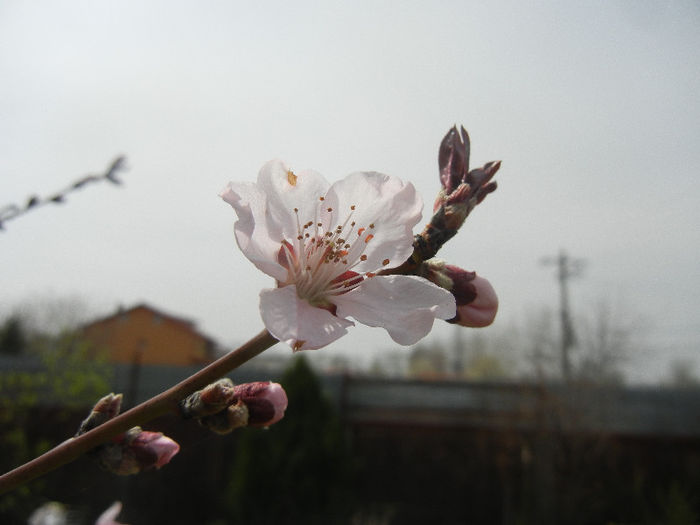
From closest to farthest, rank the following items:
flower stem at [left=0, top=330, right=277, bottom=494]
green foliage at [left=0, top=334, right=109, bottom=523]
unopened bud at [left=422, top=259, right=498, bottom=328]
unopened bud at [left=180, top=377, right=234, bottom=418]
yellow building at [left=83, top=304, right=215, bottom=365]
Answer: flower stem at [left=0, top=330, right=277, bottom=494]
unopened bud at [left=180, top=377, right=234, bottom=418]
unopened bud at [left=422, top=259, right=498, bottom=328]
green foliage at [left=0, top=334, right=109, bottom=523]
yellow building at [left=83, top=304, right=215, bottom=365]

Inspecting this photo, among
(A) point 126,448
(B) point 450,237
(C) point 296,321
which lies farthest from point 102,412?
(B) point 450,237

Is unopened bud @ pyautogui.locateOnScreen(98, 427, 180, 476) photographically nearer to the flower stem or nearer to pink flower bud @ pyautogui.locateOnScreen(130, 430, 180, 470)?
pink flower bud @ pyautogui.locateOnScreen(130, 430, 180, 470)

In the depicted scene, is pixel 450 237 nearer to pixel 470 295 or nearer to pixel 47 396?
pixel 470 295

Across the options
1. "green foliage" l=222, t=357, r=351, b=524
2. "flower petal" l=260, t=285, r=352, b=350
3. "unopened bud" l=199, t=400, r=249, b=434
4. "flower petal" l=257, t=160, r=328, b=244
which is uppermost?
"flower petal" l=257, t=160, r=328, b=244

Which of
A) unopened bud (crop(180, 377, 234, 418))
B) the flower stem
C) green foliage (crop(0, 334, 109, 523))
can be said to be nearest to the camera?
the flower stem

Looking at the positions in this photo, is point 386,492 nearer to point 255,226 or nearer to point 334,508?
point 334,508

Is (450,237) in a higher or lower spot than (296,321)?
higher

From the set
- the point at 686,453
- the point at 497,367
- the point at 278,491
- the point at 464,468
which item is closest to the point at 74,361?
the point at 278,491

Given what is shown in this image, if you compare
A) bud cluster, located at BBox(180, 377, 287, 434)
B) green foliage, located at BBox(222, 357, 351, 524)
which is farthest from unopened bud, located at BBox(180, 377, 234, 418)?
green foliage, located at BBox(222, 357, 351, 524)
